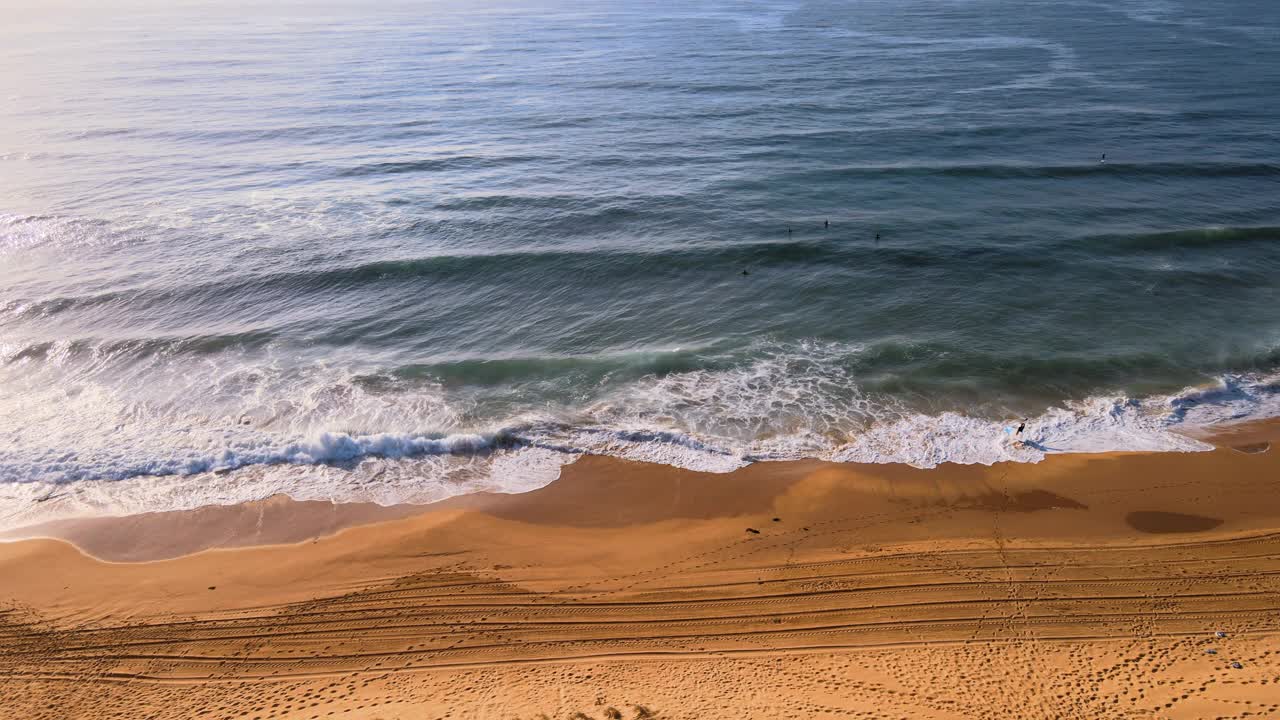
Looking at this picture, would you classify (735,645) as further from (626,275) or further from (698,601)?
(626,275)

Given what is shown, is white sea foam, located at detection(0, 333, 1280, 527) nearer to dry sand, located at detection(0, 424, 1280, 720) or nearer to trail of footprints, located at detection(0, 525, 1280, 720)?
dry sand, located at detection(0, 424, 1280, 720)

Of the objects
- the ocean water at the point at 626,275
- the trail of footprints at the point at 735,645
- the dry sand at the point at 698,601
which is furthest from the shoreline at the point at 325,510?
the trail of footprints at the point at 735,645

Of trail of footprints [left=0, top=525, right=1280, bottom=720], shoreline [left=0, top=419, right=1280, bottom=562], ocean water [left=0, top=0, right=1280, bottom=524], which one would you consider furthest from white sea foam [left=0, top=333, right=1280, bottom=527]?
trail of footprints [left=0, top=525, right=1280, bottom=720]

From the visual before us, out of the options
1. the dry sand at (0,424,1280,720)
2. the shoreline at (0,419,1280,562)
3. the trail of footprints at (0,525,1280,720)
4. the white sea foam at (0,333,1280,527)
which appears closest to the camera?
the trail of footprints at (0,525,1280,720)

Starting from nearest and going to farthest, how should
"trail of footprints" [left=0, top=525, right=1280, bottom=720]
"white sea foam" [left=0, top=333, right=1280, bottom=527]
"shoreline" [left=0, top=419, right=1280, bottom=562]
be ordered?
"trail of footprints" [left=0, top=525, right=1280, bottom=720] → "shoreline" [left=0, top=419, right=1280, bottom=562] → "white sea foam" [left=0, top=333, right=1280, bottom=527]

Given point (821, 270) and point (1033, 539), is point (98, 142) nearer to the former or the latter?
point (821, 270)

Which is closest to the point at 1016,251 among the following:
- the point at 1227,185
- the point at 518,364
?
the point at 1227,185

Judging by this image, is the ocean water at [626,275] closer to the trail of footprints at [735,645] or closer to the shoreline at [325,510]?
the shoreline at [325,510]
